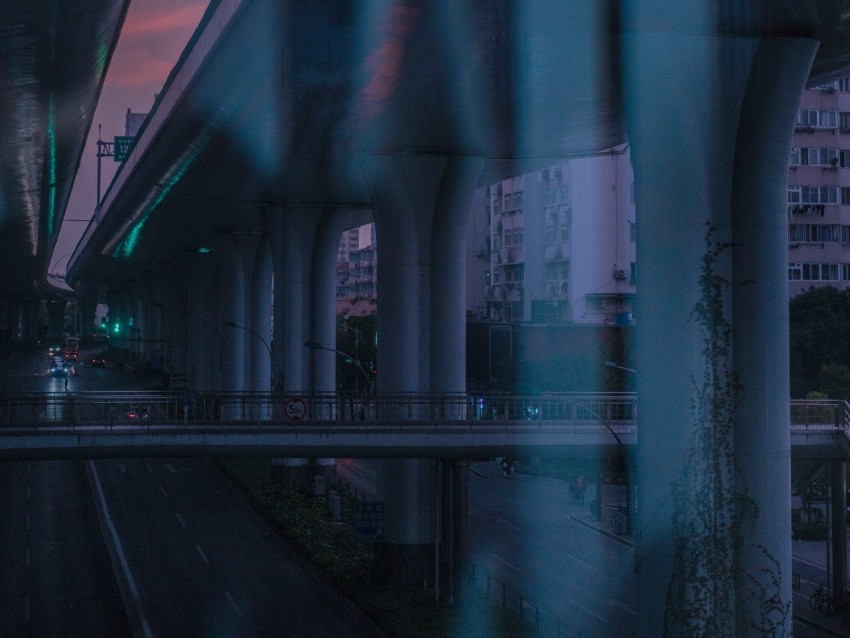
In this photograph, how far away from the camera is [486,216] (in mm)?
79188

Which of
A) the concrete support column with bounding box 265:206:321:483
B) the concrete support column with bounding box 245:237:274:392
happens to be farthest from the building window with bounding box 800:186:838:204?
the concrete support column with bounding box 265:206:321:483

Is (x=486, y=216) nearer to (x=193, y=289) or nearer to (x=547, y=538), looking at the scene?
(x=193, y=289)

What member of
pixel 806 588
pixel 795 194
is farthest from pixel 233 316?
pixel 806 588

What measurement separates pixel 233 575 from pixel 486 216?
50595 mm

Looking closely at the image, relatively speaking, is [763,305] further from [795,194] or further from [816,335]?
[795,194]

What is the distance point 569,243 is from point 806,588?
1296 inches

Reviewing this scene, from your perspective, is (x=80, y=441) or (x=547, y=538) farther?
(x=547, y=538)

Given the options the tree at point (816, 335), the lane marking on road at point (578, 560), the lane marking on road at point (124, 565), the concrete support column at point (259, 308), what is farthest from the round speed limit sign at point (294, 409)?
the tree at point (816, 335)

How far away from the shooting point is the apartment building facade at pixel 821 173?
187ft

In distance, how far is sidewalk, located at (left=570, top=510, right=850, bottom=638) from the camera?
26656mm

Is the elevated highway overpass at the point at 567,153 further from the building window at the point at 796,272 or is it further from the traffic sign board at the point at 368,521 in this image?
the building window at the point at 796,272

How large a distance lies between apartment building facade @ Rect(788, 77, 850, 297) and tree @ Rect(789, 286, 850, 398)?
136 inches

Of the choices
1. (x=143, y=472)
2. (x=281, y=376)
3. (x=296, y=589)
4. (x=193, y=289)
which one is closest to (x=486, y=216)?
(x=193, y=289)

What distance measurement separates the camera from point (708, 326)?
15.4 metres
